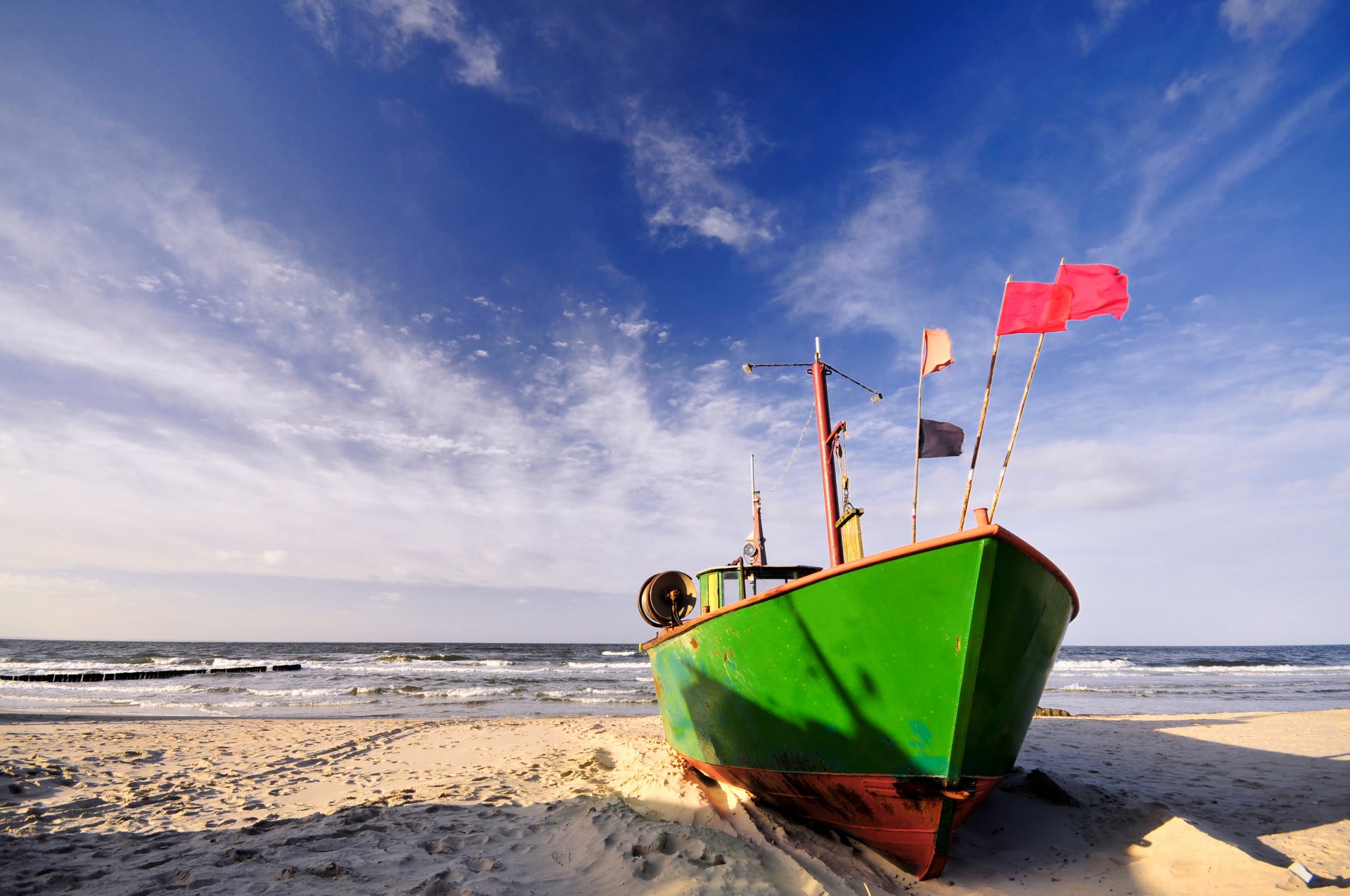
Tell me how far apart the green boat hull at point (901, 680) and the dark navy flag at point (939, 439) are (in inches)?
65.4

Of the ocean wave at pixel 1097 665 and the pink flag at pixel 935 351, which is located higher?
the pink flag at pixel 935 351

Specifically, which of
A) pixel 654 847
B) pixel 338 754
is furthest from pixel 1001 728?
pixel 338 754

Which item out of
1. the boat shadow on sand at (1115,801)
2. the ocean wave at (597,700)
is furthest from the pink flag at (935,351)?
the ocean wave at (597,700)

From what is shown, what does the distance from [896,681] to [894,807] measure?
1183mm

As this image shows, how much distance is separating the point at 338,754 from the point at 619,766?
17.1 feet

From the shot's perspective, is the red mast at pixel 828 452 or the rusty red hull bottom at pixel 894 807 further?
the red mast at pixel 828 452

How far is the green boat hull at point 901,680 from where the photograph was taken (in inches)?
175

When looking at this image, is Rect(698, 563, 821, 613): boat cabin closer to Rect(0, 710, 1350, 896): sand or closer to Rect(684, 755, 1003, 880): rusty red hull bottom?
Rect(0, 710, 1350, 896): sand

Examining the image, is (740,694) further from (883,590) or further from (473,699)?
(473,699)

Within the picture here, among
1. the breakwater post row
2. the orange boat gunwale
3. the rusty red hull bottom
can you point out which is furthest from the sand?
the breakwater post row

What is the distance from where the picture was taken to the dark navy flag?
629 centimetres

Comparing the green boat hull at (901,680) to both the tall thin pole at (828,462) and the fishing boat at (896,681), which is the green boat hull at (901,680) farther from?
the tall thin pole at (828,462)

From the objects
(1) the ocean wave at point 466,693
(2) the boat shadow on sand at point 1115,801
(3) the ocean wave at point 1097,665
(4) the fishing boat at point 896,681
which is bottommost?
(3) the ocean wave at point 1097,665

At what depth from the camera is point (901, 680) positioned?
4660mm
